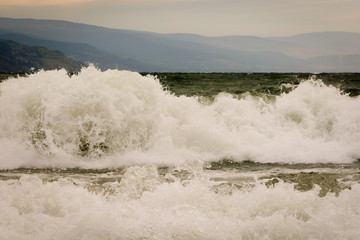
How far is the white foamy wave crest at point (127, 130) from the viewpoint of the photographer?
30.7 ft

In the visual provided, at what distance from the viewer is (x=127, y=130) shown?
9.89 m

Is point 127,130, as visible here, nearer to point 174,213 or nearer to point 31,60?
point 174,213

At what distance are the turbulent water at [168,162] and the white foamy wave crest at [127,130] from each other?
3 centimetres

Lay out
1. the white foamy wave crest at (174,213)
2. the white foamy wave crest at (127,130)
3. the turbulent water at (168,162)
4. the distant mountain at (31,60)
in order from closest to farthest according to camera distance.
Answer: the white foamy wave crest at (174,213) < the turbulent water at (168,162) < the white foamy wave crest at (127,130) < the distant mountain at (31,60)

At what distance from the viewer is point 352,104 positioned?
506 inches

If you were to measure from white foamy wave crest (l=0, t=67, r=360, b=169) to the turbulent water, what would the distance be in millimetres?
30

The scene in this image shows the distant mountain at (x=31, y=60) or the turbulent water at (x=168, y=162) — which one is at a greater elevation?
the distant mountain at (x=31, y=60)

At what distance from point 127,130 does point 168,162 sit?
1.55 metres

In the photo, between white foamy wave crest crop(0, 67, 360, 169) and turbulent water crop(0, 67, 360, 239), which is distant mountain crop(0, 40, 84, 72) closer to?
white foamy wave crest crop(0, 67, 360, 169)


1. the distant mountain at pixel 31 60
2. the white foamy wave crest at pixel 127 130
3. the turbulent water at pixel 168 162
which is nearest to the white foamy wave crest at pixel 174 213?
the turbulent water at pixel 168 162

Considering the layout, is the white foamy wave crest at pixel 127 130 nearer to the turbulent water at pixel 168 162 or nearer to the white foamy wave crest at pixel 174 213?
the turbulent water at pixel 168 162

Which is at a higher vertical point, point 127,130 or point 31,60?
point 31,60

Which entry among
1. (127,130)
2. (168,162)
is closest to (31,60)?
(127,130)

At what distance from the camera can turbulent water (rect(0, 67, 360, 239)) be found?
Result: 5004 mm
